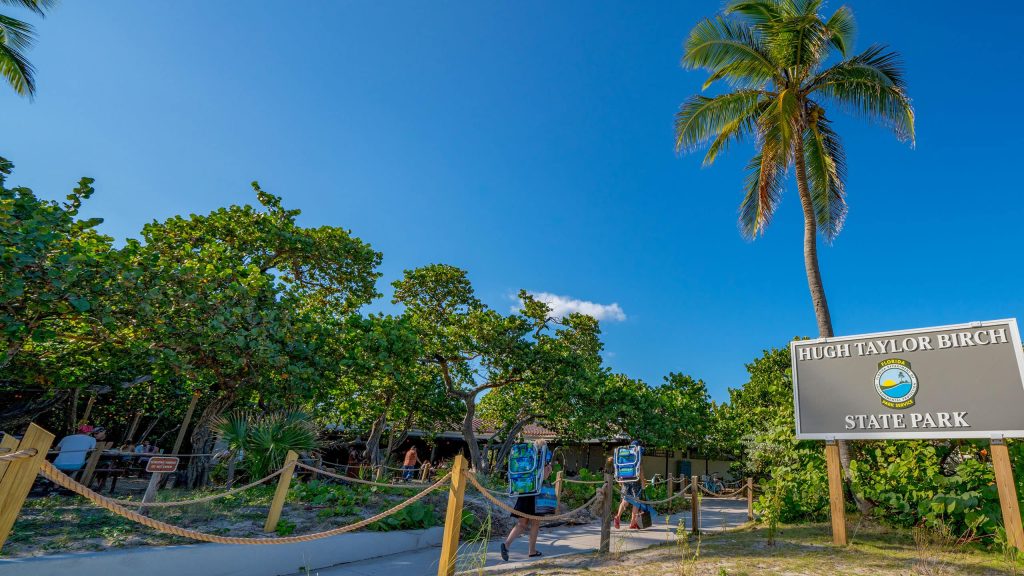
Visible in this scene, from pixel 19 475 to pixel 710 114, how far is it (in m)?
12.4

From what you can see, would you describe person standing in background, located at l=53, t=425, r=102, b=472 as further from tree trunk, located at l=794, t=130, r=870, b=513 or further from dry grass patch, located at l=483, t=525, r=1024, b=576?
tree trunk, located at l=794, t=130, r=870, b=513

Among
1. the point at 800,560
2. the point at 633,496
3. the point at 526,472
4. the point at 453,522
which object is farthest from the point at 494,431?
the point at 453,522

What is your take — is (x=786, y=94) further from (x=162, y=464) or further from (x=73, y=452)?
(x=73, y=452)

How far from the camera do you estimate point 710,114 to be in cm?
1145

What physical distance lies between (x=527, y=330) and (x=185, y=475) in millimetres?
10208

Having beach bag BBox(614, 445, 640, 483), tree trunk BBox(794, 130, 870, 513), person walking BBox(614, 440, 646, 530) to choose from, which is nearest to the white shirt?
beach bag BBox(614, 445, 640, 483)

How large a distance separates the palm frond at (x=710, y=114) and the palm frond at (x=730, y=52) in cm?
40

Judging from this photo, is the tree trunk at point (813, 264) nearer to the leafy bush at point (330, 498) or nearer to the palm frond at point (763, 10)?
the palm frond at point (763, 10)

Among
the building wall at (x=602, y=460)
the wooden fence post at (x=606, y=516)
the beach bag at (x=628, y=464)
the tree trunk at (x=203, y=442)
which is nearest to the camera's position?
the wooden fence post at (x=606, y=516)

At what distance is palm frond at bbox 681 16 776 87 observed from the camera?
1086cm

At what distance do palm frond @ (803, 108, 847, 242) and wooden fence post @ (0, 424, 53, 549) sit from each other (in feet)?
41.5

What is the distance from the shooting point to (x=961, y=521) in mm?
6969

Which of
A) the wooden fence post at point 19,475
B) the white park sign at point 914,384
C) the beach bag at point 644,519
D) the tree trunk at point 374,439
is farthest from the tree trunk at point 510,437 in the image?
the wooden fence post at point 19,475

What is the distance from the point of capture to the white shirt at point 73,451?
891 centimetres
